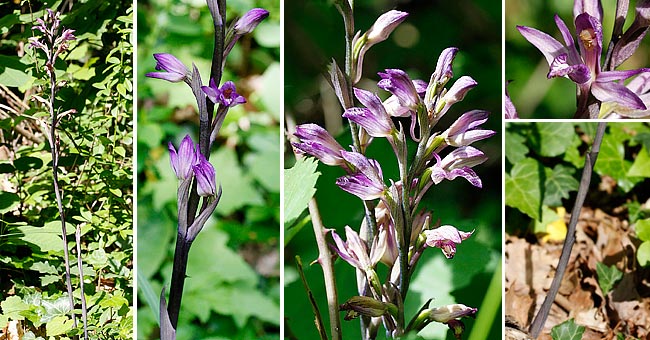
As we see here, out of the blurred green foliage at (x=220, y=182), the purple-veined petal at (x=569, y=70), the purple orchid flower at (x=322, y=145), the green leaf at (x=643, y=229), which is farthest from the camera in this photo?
the blurred green foliage at (x=220, y=182)

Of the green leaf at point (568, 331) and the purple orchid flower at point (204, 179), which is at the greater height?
the purple orchid flower at point (204, 179)

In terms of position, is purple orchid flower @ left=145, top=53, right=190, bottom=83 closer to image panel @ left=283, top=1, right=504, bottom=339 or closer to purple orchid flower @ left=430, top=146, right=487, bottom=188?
image panel @ left=283, top=1, right=504, bottom=339

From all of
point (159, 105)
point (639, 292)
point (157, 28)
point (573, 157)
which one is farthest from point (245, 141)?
point (639, 292)

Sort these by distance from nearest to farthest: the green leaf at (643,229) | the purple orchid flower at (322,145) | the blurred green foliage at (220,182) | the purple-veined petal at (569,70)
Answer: the purple-veined petal at (569,70) → the purple orchid flower at (322,145) → the green leaf at (643,229) → the blurred green foliage at (220,182)

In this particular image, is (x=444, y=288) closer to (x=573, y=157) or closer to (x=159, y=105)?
(x=573, y=157)

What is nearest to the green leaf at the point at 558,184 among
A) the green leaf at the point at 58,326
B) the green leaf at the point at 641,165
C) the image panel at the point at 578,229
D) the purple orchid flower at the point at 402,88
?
the image panel at the point at 578,229

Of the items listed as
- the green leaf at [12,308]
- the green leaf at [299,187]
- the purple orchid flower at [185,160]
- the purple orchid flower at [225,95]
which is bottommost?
the green leaf at [12,308]

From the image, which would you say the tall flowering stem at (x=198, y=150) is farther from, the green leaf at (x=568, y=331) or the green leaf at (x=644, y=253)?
the green leaf at (x=644, y=253)
